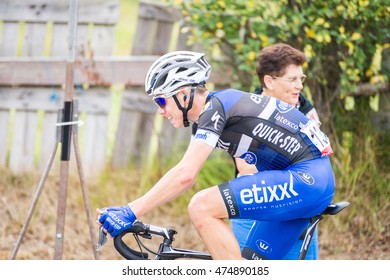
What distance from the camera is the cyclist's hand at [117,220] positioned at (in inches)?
204

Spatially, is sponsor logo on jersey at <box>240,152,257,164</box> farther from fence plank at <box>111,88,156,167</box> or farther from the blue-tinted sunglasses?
fence plank at <box>111,88,156,167</box>

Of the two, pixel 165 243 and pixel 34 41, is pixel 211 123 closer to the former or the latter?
pixel 165 243

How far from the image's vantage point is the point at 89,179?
31.3 feet

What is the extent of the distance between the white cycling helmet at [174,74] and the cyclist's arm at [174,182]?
454 mm

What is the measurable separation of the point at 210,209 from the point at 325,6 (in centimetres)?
361

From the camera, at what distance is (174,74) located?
5.51m

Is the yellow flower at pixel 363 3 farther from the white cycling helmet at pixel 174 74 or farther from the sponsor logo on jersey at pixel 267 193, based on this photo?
the sponsor logo on jersey at pixel 267 193

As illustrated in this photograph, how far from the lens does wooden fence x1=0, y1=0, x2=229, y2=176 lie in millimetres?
9586

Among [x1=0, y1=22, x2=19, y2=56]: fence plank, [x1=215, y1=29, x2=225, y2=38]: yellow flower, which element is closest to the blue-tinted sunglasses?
[x1=215, y1=29, x2=225, y2=38]: yellow flower

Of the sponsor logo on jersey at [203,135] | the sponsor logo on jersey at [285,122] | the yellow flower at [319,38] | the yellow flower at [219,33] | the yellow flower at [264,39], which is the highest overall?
the yellow flower at [319,38]

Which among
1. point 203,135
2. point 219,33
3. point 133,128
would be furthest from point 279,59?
point 133,128

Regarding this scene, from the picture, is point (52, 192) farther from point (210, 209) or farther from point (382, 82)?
point (210, 209)

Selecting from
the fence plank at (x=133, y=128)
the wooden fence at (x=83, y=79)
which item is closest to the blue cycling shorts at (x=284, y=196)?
the wooden fence at (x=83, y=79)
